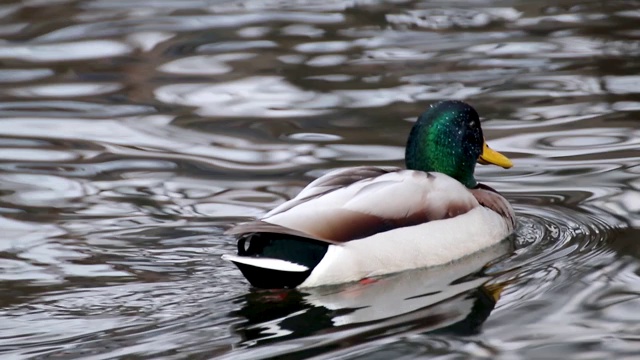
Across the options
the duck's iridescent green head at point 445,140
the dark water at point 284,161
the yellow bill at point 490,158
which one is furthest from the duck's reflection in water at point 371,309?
the yellow bill at point 490,158

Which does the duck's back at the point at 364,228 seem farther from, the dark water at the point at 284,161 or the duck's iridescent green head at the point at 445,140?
the duck's iridescent green head at the point at 445,140

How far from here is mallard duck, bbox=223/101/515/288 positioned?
5.75m

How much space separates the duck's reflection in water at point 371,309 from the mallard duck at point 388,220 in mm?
87

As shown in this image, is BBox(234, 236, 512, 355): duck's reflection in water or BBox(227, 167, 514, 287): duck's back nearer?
BBox(234, 236, 512, 355): duck's reflection in water

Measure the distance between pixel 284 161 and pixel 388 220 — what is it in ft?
7.37

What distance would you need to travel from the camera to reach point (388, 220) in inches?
241

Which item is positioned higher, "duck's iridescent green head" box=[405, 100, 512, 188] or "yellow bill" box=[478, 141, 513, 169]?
"duck's iridescent green head" box=[405, 100, 512, 188]

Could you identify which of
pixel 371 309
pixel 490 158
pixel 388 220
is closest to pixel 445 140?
pixel 490 158

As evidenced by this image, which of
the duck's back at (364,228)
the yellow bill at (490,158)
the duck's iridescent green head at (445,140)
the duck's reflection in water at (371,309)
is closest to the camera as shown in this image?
the duck's reflection in water at (371,309)

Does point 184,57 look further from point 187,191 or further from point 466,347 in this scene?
point 466,347

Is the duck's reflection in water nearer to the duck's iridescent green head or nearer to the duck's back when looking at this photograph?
the duck's back

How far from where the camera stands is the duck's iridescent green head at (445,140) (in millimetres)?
6742

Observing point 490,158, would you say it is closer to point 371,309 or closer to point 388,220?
point 388,220

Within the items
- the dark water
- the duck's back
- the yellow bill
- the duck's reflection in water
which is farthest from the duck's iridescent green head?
the duck's reflection in water
